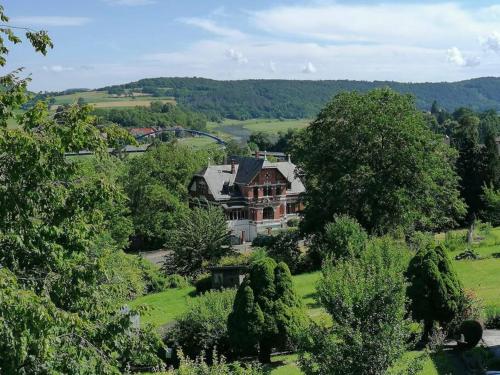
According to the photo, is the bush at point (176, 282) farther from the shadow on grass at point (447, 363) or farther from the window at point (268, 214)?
the window at point (268, 214)

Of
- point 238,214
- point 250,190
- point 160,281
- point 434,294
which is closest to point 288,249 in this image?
point 160,281

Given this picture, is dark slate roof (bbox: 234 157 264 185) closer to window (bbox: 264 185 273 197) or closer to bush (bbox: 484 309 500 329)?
window (bbox: 264 185 273 197)

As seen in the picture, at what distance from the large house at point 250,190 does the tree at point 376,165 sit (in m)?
24.1

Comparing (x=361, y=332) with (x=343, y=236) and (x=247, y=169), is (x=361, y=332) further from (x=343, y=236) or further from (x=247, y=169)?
(x=247, y=169)

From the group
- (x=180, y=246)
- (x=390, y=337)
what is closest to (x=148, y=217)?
(x=180, y=246)

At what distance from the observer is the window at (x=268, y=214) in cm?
6854

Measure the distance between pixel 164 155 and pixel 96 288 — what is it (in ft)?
198

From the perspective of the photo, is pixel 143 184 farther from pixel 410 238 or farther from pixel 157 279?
pixel 410 238

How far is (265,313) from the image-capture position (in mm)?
20875

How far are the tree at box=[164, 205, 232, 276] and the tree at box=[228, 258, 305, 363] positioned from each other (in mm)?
20970

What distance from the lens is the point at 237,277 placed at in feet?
113

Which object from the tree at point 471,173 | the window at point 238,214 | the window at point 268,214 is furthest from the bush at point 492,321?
the window at point 268,214

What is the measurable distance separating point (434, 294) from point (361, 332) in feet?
34.6

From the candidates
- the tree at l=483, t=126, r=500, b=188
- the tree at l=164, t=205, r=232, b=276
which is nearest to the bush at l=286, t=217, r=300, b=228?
the tree at l=483, t=126, r=500, b=188
